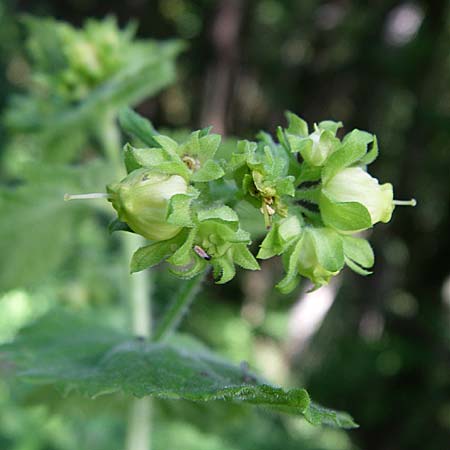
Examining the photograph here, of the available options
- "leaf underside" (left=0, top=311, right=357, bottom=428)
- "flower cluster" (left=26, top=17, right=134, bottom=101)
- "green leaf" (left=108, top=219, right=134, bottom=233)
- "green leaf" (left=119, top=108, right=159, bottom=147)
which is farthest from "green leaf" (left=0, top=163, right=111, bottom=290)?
"green leaf" (left=108, top=219, right=134, bottom=233)

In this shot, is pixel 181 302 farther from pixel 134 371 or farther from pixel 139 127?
pixel 139 127

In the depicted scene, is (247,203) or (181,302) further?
(181,302)

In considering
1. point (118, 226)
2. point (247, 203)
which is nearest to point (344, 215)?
point (247, 203)

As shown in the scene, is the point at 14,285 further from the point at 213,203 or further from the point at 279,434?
the point at 279,434

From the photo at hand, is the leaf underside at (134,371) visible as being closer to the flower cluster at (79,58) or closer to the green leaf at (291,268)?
the green leaf at (291,268)

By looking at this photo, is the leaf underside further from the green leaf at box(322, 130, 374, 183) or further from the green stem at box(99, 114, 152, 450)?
the green leaf at box(322, 130, 374, 183)
